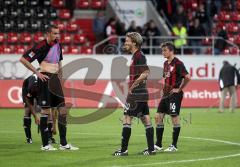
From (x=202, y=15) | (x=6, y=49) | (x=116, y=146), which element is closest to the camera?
(x=116, y=146)

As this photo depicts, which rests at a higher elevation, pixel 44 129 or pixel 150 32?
pixel 150 32

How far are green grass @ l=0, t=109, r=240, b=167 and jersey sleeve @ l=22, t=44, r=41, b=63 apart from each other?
193 centimetres

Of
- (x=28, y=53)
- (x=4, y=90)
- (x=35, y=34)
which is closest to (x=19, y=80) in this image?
(x=4, y=90)

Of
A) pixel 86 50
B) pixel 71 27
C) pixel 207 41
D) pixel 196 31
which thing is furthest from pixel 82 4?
pixel 207 41

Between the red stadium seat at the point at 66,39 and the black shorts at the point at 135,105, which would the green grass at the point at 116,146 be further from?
the red stadium seat at the point at 66,39

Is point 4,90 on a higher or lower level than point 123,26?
lower

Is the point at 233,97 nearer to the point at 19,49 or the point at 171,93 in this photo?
the point at 19,49

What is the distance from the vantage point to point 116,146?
1582cm

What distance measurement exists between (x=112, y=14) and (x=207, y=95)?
28.8ft

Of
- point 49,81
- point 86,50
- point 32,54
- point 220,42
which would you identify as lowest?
point 86,50

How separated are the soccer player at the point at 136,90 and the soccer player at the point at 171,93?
1.06 metres

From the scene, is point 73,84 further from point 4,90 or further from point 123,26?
point 123,26

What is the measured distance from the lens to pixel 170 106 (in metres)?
14.8

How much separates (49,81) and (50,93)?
0.84 feet
